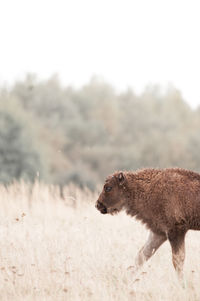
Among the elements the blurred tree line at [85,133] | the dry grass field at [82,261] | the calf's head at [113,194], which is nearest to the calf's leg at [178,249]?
the dry grass field at [82,261]

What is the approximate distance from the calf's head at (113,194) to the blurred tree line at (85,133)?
19.8 m

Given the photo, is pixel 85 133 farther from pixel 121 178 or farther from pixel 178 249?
pixel 178 249

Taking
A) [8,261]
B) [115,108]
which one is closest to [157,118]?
[115,108]

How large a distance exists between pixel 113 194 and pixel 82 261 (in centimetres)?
107

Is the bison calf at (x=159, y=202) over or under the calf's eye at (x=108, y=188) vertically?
under

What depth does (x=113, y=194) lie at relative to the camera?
27.0 feet

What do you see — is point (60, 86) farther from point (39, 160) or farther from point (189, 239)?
point (189, 239)

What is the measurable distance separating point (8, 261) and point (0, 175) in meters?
20.1

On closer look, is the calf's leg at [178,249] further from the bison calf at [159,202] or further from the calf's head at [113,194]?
the calf's head at [113,194]

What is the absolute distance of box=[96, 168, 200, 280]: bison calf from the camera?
757cm

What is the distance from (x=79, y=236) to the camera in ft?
31.9

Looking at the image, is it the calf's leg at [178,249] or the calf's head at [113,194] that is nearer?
the calf's leg at [178,249]

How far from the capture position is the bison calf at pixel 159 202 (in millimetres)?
7566

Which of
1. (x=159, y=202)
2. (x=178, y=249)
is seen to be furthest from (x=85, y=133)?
(x=178, y=249)
